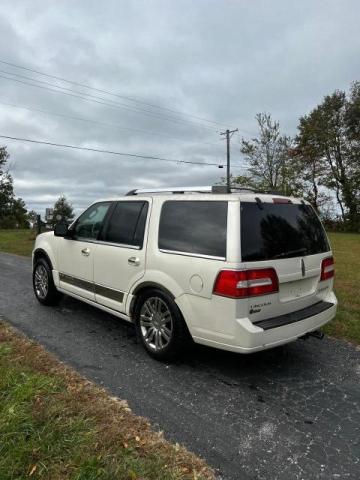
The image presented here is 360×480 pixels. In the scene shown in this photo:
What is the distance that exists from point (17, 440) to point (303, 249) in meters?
2.89

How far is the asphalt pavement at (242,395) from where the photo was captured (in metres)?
2.52

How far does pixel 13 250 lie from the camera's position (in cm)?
1443

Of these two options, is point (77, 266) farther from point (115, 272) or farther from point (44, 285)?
point (44, 285)

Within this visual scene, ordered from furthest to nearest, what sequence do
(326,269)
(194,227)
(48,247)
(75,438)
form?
(48,247)
(326,269)
(194,227)
(75,438)

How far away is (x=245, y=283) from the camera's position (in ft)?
10.4

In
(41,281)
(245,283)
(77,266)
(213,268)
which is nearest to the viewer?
(245,283)

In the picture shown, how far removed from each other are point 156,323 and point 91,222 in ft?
6.04

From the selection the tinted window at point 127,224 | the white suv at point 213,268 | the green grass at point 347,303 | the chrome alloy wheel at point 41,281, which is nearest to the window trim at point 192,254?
the white suv at point 213,268

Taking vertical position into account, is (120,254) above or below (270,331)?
above

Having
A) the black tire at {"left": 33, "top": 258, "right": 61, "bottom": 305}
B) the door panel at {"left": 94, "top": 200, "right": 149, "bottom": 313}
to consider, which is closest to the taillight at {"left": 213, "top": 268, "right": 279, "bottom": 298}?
the door panel at {"left": 94, "top": 200, "right": 149, "bottom": 313}

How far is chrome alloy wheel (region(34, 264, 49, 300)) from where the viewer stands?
5870 mm

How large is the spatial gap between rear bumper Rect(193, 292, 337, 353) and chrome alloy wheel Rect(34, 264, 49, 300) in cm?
324

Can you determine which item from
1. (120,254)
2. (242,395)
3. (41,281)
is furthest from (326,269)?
(41,281)

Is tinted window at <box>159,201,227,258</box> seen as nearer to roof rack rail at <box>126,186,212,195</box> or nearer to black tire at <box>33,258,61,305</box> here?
roof rack rail at <box>126,186,212,195</box>
